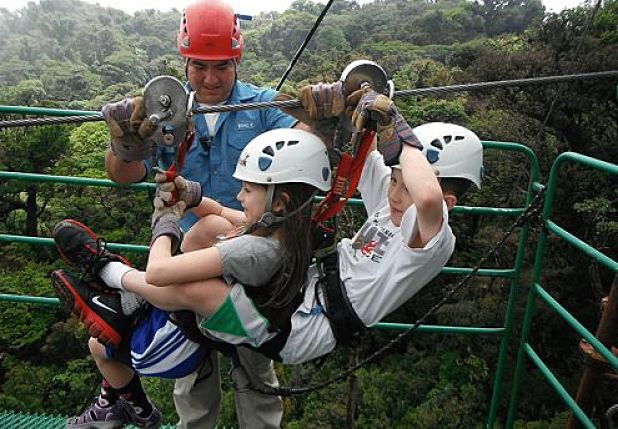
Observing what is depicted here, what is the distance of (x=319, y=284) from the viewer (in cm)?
189

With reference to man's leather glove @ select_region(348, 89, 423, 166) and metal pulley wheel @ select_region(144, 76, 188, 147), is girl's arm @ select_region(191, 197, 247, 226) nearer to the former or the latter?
metal pulley wheel @ select_region(144, 76, 188, 147)

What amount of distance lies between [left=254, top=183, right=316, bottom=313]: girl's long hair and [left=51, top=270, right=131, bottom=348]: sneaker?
51 cm

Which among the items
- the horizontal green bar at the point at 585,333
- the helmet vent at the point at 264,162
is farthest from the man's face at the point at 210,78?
the horizontal green bar at the point at 585,333

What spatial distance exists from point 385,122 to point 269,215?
0.41 meters

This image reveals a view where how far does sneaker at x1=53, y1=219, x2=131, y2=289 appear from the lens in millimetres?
1943

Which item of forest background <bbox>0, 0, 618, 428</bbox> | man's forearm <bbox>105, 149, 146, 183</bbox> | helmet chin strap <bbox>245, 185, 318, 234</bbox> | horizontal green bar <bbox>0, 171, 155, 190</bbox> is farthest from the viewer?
forest background <bbox>0, 0, 618, 428</bbox>

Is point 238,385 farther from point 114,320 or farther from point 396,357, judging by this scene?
point 396,357

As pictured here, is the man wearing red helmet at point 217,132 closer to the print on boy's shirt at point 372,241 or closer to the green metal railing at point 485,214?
the green metal railing at point 485,214

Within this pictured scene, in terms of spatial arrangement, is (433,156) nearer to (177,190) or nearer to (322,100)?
(322,100)

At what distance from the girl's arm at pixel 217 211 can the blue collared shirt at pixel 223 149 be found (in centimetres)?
9

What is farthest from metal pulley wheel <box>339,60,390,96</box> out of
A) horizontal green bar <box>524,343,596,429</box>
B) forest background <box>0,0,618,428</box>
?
forest background <box>0,0,618,428</box>

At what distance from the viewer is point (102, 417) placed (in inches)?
82.4

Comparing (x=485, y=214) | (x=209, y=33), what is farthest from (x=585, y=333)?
(x=209, y=33)

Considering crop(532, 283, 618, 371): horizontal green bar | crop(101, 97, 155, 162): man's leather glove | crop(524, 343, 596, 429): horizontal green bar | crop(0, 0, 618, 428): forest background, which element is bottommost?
crop(0, 0, 618, 428): forest background
